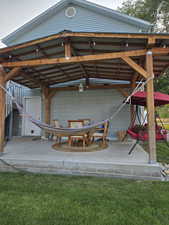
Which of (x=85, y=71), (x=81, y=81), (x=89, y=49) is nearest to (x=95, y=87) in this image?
(x=81, y=81)

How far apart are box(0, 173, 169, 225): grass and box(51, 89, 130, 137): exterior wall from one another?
3.53m

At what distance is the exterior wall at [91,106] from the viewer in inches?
232

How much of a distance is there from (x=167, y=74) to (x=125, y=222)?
30.9ft

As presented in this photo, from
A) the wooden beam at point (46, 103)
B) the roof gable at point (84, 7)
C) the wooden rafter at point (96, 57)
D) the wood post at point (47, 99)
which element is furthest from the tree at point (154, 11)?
the wooden rafter at point (96, 57)

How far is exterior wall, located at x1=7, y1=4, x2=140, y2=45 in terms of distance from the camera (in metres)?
6.21

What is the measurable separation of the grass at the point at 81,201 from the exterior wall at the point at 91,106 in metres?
3.53

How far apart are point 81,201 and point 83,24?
6813 mm

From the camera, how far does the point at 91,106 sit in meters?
6.16

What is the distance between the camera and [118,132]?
5.65m

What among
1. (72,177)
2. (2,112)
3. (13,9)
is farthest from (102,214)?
(13,9)

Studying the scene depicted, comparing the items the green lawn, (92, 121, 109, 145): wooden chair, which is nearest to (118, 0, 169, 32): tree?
(92, 121, 109, 145): wooden chair

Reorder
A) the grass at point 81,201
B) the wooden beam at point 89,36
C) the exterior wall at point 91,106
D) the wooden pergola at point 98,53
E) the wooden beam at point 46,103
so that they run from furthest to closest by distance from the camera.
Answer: the wooden beam at point 46,103, the exterior wall at point 91,106, the wooden pergola at point 98,53, the wooden beam at point 89,36, the grass at point 81,201

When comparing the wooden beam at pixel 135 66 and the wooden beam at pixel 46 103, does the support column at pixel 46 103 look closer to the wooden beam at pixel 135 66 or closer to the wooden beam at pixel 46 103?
the wooden beam at pixel 46 103

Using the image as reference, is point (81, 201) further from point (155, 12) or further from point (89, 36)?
point (155, 12)
